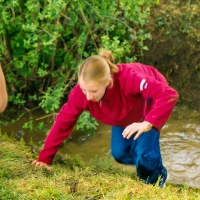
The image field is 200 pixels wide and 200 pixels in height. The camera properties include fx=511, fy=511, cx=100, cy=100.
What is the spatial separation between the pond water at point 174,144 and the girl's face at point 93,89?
5.31 feet

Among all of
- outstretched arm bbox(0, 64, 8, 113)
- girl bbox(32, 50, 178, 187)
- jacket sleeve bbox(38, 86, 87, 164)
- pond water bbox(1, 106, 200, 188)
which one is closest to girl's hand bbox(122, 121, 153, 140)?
girl bbox(32, 50, 178, 187)

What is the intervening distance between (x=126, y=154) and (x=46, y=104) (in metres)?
1.17

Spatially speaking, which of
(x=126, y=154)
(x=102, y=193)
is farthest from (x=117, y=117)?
(x=102, y=193)

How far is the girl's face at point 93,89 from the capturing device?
12.9ft

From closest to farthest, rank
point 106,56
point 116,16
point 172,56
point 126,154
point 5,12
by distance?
point 106,56
point 126,154
point 5,12
point 116,16
point 172,56

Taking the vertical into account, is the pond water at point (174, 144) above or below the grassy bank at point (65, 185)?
below

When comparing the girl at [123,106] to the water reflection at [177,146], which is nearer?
the girl at [123,106]

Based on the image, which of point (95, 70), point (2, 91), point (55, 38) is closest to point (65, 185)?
point (95, 70)

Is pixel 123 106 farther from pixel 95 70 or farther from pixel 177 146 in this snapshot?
pixel 177 146

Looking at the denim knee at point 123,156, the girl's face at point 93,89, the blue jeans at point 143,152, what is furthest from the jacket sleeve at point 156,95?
the denim knee at point 123,156

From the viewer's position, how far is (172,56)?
715 cm

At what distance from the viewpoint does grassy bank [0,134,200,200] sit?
346cm

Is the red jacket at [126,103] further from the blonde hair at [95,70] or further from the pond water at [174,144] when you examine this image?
the pond water at [174,144]

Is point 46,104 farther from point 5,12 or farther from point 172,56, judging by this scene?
point 172,56
